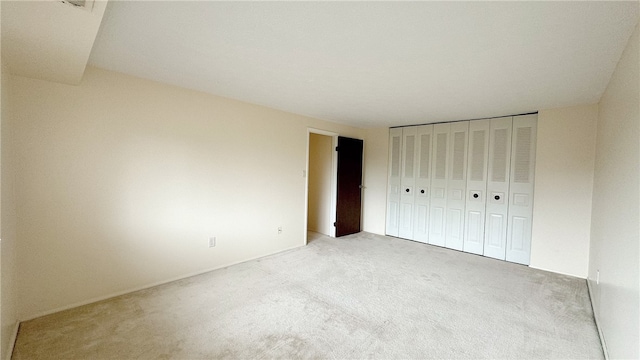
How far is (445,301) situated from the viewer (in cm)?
251

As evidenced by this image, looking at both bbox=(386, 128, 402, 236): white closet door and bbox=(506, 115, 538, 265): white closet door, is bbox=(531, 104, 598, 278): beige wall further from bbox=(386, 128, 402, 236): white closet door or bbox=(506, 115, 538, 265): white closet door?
bbox=(386, 128, 402, 236): white closet door

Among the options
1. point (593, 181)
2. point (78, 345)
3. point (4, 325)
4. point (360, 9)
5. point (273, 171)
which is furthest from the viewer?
point (273, 171)

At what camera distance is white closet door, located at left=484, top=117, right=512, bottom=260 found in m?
3.74

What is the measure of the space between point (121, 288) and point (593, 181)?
520cm

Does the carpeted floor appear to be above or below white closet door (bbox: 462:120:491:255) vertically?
below

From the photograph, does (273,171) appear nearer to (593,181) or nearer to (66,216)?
(66,216)

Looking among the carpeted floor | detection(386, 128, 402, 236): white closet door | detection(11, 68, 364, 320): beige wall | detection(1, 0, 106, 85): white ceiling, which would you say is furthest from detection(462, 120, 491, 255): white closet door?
detection(1, 0, 106, 85): white ceiling

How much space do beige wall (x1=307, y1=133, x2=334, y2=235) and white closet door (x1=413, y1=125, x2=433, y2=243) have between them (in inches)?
61.5

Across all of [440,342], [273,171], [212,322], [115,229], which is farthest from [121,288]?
[440,342]

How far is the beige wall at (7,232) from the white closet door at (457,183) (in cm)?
488

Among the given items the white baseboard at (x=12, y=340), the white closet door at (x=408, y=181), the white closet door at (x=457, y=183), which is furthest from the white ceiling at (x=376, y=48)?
the white baseboard at (x=12, y=340)

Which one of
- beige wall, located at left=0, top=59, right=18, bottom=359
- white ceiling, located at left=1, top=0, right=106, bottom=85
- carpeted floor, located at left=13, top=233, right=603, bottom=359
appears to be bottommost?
carpeted floor, located at left=13, top=233, right=603, bottom=359

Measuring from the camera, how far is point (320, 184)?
511cm

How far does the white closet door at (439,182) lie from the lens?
4.32 meters
